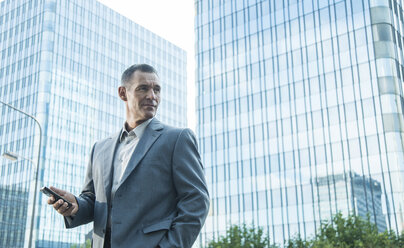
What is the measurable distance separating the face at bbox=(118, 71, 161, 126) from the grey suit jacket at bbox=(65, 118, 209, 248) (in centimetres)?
10

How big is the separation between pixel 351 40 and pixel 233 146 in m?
16.7

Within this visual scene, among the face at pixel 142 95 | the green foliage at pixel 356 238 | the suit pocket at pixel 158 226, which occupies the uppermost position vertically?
the green foliage at pixel 356 238

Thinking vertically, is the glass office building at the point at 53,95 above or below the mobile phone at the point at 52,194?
above

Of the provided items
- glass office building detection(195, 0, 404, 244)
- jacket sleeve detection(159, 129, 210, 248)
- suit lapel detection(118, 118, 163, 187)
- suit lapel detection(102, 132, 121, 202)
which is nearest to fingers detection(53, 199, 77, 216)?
suit lapel detection(102, 132, 121, 202)

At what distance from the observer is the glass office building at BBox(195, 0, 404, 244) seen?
151ft

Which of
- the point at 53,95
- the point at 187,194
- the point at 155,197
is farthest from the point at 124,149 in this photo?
the point at 53,95

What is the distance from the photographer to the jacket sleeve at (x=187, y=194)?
9.75 feet

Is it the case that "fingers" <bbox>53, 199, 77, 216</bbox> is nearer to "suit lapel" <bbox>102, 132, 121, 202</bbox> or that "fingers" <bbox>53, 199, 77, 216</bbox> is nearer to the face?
"suit lapel" <bbox>102, 132, 121, 202</bbox>

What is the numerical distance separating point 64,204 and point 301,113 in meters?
49.9

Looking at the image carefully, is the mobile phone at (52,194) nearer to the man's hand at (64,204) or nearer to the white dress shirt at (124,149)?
the man's hand at (64,204)

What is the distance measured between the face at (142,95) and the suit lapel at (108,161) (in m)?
0.22

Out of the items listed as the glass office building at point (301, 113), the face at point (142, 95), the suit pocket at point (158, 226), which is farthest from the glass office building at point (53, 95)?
the suit pocket at point (158, 226)

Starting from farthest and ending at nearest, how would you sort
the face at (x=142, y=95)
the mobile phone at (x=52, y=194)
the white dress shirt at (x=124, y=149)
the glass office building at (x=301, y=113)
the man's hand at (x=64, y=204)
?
the glass office building at (x=301, y=113) < the face at (x=142, y=95) < the white dress shirt at (x=124, y=149) < the man's hand at (x=64, y=204) < the mobile phone at (x=52, y=194)

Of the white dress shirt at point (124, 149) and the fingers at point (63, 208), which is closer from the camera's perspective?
the fingers at point (63, 208)
